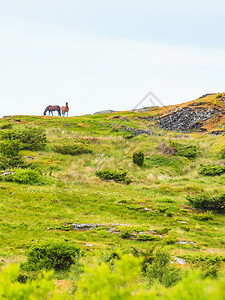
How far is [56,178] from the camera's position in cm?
1841

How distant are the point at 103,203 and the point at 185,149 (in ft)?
60.2

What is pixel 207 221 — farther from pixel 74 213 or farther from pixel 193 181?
pixel 193 181

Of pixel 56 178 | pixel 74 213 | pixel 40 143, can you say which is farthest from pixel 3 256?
pixel 40 143

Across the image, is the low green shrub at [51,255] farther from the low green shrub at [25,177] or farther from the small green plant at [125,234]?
the low green shrub at [25,177]

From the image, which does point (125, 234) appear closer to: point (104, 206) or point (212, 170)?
point (104, 206)

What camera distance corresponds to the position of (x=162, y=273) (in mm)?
5809

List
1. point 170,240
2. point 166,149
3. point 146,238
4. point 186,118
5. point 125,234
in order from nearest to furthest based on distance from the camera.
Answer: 1. point 170,240
2. point 146,238
3. point 125,234
4. point 166,149
5. point 186,118

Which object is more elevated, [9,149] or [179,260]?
[9,149]

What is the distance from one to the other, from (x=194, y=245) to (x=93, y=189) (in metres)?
8.69

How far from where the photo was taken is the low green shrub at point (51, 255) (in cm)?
643

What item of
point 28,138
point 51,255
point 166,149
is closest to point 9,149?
point 28,138

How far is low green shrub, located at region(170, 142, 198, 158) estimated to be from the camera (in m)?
28.0

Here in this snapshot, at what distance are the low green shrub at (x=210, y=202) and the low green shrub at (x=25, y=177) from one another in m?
10.0

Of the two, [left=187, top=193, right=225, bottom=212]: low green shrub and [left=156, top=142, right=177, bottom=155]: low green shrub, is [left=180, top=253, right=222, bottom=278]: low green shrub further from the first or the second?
[left=156, top=142, right=177, bottom=155]: low green shrub
